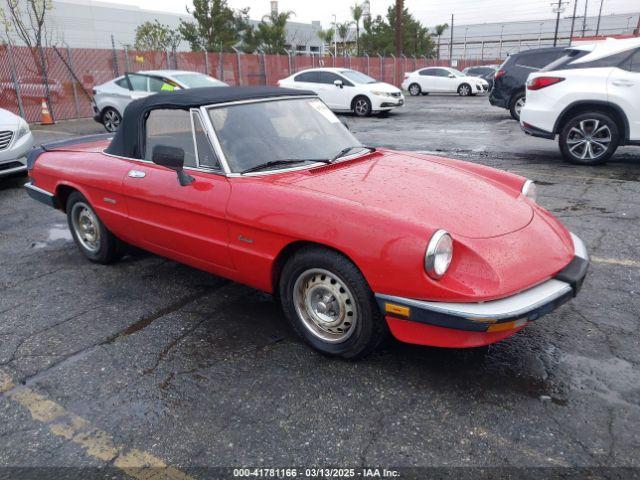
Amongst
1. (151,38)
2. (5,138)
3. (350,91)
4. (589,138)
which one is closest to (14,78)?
(5,138)

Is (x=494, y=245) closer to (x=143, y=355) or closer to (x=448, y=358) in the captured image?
(x=448, y=358)

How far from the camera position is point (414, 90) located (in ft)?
89.2

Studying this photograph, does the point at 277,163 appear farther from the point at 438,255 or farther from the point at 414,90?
the point at 414,90

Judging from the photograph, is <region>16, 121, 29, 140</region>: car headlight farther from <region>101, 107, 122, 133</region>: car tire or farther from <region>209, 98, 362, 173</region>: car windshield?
<region>209, 98, 362, 173</region>: car windshield

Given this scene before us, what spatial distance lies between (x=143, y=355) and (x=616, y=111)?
725 centimetres

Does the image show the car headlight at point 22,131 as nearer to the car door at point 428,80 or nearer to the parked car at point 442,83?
the parked car at point 442,83

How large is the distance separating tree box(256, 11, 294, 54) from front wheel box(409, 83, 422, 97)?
519 inches

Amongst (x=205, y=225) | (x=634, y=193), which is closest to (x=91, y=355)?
(x=205, y=225)

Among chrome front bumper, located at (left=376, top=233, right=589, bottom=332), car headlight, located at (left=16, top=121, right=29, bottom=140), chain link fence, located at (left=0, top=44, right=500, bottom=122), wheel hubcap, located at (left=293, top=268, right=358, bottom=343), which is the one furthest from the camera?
chain link fence, located at (left=0, top=44, right=500, bottom=122)

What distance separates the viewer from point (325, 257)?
275cm

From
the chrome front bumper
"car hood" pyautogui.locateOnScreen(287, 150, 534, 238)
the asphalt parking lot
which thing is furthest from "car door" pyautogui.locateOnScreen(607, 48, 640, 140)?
the chrome front bumper

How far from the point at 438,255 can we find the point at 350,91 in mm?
14441

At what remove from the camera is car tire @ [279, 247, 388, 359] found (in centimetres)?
270

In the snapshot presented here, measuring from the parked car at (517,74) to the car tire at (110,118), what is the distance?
32.9 ft
